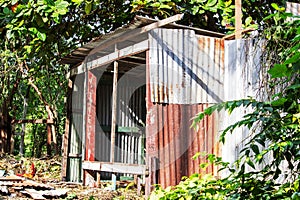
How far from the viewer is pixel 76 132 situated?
33.7 feet

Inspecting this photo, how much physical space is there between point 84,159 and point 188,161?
282 cm

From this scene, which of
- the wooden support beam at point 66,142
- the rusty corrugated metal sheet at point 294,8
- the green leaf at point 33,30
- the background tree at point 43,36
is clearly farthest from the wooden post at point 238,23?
the wooden support beam at point 66,142

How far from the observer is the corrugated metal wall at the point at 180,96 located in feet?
23.5

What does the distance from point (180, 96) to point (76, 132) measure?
3765 mm

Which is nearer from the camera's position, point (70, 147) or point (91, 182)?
point (91, 182)

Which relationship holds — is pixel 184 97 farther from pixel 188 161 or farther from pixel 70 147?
pixel 70 147

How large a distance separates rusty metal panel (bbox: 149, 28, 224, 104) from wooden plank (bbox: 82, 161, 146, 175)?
3.93ft

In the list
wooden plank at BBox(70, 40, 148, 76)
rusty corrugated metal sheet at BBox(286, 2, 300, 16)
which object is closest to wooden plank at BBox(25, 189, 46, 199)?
wooden plank at BBox(70, 40, 148, 76)

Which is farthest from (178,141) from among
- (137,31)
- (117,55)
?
(117,55)

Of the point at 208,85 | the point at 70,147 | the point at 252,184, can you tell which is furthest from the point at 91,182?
the point at 252,184

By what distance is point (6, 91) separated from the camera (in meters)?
14.6

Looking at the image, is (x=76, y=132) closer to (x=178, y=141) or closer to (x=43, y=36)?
(x=43, y=36)

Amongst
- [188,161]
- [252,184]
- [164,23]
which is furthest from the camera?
[188,161]

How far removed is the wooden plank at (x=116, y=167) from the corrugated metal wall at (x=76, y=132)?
112 cm
